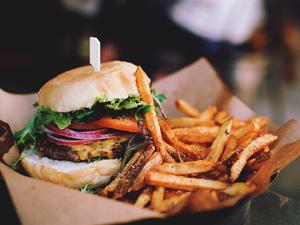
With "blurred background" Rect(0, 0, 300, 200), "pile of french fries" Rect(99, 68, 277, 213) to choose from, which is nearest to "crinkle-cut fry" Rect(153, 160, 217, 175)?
"pile of french fries" Rect(99, 68, 277, 213)

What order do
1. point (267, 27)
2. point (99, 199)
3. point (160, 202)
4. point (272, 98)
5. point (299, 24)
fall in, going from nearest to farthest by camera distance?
point (99, 199), point (160, 202), point (272, 98), point (267, 27), point (299, 24)

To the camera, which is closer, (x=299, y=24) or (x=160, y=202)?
(x=160, y=202)

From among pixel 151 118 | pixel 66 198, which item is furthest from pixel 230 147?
pixel 66 198

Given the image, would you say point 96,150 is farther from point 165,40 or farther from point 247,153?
point 165,40

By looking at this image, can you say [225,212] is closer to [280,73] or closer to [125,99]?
[125,99]

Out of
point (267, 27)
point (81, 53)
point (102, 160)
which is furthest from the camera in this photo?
point (267, 27)

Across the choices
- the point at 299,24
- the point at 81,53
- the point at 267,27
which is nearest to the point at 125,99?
the point at 81,53
